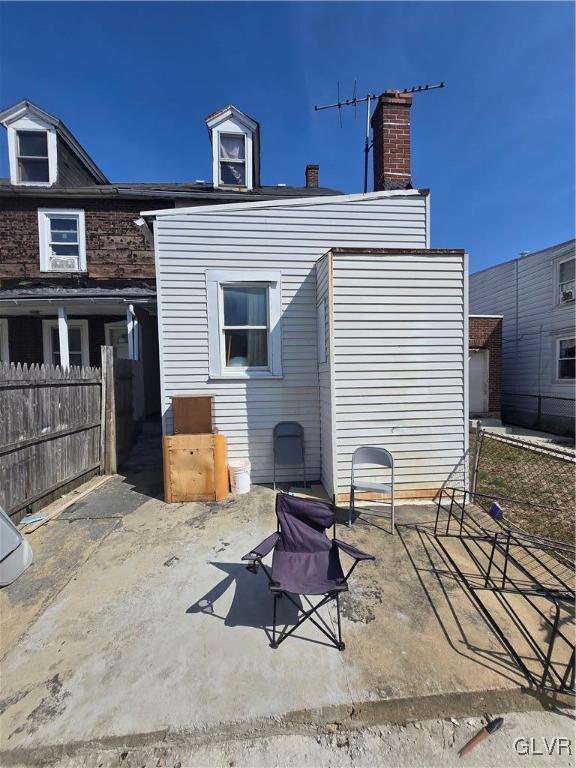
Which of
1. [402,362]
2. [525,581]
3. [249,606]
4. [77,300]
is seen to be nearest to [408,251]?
[402,362]

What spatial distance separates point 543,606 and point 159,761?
9.52 feet

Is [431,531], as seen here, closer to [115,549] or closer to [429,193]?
[115,549]

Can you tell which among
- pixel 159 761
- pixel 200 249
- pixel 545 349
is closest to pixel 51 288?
pixel 200 249

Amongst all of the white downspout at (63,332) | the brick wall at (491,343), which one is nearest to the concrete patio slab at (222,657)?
the white downspout at (63,332)

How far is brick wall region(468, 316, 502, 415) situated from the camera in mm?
11148

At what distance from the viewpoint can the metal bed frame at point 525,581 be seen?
80.4 inches

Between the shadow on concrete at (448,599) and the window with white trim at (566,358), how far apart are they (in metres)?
10.3

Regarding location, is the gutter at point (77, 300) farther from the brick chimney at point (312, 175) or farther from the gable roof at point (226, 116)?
the brick chimney at point (312, 175)

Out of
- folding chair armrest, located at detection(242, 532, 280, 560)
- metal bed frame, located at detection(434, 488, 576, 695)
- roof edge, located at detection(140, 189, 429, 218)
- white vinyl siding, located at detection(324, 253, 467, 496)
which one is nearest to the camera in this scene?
metal bed frame, located at detection(434, 488, 576, 695)

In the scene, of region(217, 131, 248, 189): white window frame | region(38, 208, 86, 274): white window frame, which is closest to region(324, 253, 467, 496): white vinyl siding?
region(217, 131, 248, 189): white window frame

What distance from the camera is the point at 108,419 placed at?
6141 millimetres

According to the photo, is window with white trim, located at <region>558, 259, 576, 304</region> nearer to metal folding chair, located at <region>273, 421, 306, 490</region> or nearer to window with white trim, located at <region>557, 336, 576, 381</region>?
window with white trim, located at <region>557, 336, 576, 381</region>

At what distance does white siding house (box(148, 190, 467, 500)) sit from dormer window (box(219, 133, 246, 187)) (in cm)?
565

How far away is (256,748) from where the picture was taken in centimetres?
169
